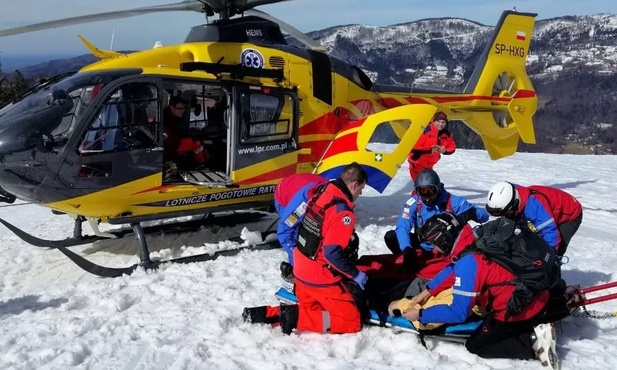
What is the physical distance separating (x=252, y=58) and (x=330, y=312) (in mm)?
3601

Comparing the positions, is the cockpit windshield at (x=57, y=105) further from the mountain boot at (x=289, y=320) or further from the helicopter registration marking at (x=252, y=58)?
the mountain boot at (x=289, y=320)

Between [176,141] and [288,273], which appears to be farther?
[176,141]

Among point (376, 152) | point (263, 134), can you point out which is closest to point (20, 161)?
point (263, 134)

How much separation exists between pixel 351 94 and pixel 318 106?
69 centimetres

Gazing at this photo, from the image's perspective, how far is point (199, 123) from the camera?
723 cm

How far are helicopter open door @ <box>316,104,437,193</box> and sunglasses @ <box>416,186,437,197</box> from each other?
1803 millimetres

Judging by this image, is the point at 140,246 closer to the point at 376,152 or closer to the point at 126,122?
the point at 126,122

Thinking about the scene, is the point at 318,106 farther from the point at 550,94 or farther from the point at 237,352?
the point at 550,94

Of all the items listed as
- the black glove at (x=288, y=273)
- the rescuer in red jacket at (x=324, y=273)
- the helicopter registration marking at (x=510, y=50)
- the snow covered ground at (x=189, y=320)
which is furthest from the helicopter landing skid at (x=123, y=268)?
the helicopter registration marking at (x=510, y=50)

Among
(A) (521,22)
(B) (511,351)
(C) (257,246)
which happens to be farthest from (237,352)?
(A) (521,22)

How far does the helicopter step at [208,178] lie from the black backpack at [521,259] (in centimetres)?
336

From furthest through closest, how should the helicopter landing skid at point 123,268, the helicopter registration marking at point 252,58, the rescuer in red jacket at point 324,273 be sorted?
the helicopter registration marking at point 252,58 → the helicopter landing skid at point 123,268 → the rescuer in red jacket at point 324,273

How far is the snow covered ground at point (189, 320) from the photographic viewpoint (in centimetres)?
387

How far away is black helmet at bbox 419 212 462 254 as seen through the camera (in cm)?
446
